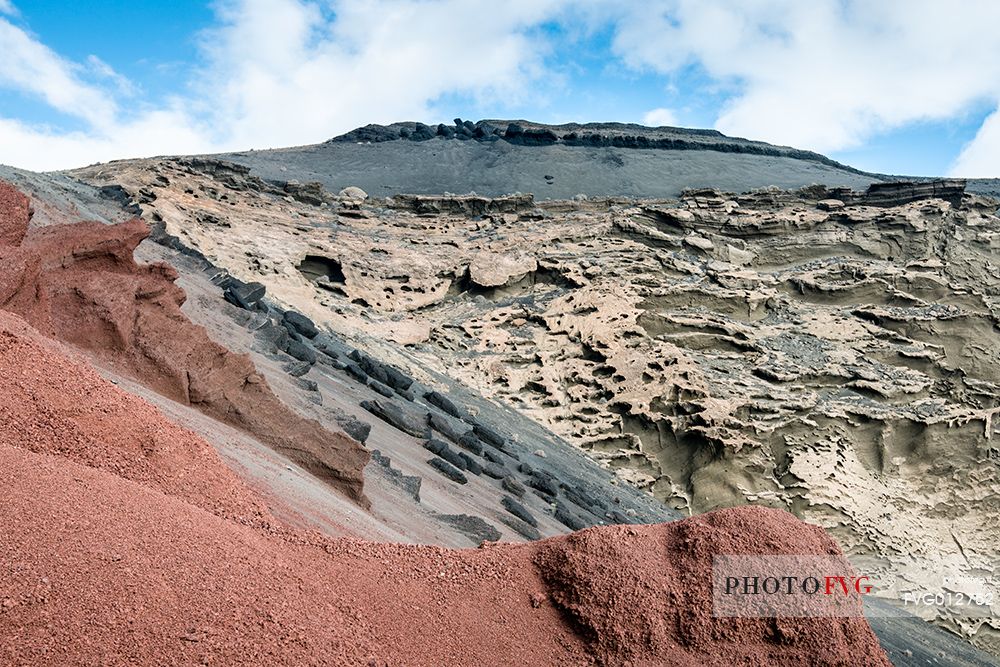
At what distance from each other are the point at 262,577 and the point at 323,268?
1578 cm

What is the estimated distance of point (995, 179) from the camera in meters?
26.0

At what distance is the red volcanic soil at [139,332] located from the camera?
5.86 m

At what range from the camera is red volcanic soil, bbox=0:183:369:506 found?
586 cm

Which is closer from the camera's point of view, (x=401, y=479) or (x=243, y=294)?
(x=401, y=479)

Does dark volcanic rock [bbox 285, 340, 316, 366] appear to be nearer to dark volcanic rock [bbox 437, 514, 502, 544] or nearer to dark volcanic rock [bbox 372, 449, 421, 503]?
dark volcanic rock [bbox 372, 449, 421, 503]

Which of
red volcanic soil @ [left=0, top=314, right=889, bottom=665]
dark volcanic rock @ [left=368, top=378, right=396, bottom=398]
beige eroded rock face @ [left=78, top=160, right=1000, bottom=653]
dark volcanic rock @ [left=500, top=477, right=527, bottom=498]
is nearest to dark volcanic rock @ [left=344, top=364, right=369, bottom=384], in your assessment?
dark volcanic rock @ [left=368, top=378, right=396, bottom=398]

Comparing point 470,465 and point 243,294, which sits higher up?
point 243,294

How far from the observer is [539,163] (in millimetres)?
31141

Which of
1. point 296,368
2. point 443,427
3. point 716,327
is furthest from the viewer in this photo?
point 716,327

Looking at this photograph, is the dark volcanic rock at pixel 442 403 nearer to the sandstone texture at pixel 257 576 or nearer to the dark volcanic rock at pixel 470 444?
the dark volcanic rock at pixel 470 444

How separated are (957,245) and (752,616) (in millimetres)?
18792

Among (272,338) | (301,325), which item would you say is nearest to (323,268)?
(301,325)

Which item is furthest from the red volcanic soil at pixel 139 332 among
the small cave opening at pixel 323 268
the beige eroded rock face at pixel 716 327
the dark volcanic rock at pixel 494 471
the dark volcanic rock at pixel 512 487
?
the small cave opening at pixel 323 268

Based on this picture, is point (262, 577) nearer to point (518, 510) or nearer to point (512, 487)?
point (518, 510)
